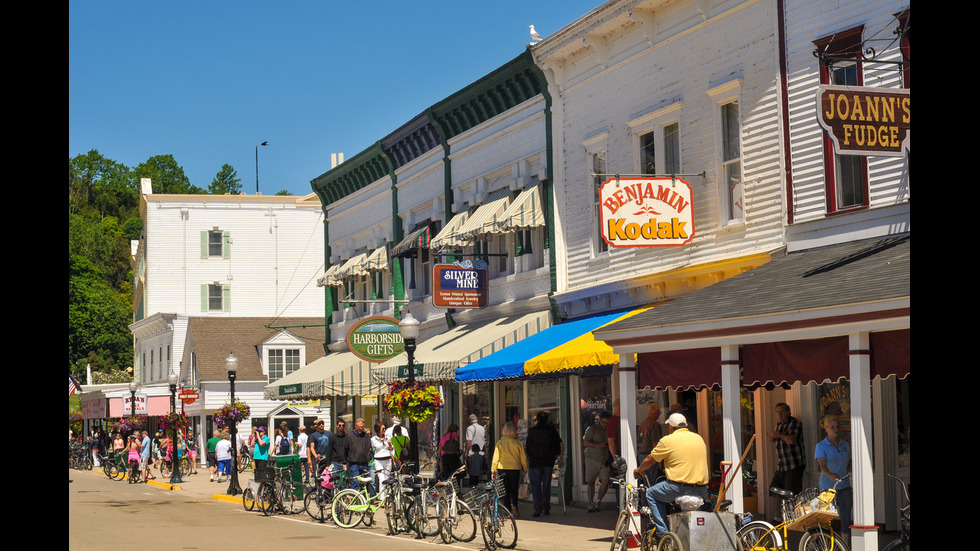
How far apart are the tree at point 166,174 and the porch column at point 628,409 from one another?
92947 millimetres

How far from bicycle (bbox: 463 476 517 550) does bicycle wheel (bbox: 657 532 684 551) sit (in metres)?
4.29

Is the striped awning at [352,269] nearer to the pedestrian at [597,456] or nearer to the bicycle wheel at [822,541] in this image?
the pedestrian at [597,456]

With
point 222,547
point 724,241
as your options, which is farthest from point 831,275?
point 222,547

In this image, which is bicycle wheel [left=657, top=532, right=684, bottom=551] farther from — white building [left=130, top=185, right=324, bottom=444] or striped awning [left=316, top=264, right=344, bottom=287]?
white building [left=130, top=185, right=324, bottom=444]

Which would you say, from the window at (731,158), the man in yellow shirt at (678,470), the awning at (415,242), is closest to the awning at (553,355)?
the window at (731,158)

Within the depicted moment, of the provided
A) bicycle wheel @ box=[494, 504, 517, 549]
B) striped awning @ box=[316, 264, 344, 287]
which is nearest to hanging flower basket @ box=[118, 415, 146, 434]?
striped awning @ box=[316, 264, 344, 287]

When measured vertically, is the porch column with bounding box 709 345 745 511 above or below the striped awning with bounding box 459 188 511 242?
below

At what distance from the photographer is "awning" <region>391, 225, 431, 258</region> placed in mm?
28609

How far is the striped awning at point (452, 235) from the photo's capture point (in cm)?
2598

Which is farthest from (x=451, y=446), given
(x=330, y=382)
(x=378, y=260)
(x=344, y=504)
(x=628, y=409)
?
(x=378, y=260)

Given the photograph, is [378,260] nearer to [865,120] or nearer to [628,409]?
[628,409]
